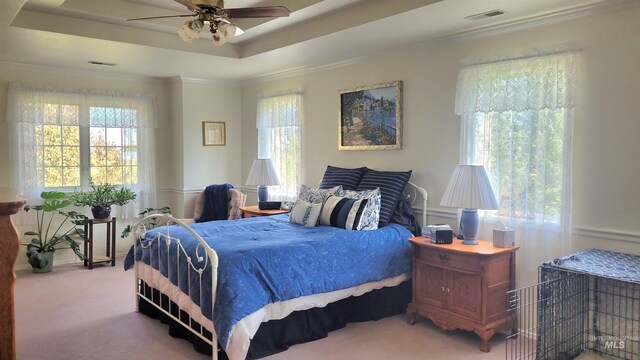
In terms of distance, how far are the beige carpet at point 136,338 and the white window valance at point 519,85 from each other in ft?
5.72

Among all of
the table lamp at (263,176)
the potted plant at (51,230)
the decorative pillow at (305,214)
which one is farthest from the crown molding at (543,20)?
the potted plant at (51,230)

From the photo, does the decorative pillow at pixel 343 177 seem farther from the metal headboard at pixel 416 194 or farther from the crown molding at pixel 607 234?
the crown molding at pixel 607 234

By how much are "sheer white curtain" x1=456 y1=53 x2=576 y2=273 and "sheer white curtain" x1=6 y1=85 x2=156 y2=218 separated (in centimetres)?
418

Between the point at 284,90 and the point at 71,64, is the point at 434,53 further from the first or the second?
the point at 71,64

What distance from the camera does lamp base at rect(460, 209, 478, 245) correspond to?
3420 millimetres

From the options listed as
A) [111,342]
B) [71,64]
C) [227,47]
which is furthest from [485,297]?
[71,64]

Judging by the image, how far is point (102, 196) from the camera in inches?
214

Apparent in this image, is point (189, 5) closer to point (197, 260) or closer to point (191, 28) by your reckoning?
point (191, 28)

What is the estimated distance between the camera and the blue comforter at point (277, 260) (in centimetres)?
275

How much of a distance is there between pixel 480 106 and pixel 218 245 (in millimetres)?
2259

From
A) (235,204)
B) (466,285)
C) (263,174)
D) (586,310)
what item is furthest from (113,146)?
(586,310)

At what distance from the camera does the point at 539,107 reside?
3.26 meters

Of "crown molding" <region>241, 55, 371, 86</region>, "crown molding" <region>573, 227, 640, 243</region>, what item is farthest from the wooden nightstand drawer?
"crown molding" <region>241, 55, 371, 86</region>

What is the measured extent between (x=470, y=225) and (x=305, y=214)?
1400mm
